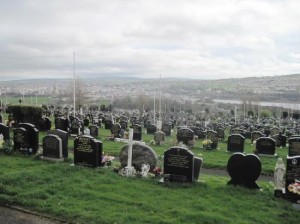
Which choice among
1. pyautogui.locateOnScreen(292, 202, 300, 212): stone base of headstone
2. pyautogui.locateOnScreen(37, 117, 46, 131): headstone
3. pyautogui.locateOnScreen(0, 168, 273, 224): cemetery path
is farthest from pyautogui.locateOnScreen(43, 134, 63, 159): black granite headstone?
pyautogui.locateOnScreen(37, 117, 46, 131): headstone

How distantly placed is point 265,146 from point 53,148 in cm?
1335

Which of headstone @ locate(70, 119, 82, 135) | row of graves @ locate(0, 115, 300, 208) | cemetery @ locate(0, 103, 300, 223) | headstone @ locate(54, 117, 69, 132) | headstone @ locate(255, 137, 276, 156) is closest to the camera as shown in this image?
cemetery @ locate(0, 103, 300, 223)

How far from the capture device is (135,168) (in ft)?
40.8

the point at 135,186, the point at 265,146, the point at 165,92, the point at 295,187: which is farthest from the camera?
the point at 165,92

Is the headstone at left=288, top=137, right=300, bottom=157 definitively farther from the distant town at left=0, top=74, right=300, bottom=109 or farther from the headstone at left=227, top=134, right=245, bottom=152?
the distant town at left=0, top=74, right=300, bottom=109

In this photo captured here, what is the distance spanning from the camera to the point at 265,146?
21.4m

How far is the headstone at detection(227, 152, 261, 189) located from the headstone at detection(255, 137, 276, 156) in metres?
10.7

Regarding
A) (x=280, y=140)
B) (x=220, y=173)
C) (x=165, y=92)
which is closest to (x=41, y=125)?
(x=220, y=173)

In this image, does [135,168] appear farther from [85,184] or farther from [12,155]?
[12,155]

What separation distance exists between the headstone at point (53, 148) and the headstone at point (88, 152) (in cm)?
115

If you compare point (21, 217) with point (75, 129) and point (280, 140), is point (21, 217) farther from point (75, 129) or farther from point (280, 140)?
point (280, 140)

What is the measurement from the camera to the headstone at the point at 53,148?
13.8 metres

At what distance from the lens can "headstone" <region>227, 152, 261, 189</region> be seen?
36.6 ft

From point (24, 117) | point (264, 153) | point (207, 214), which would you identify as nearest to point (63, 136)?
point (207, 214)
